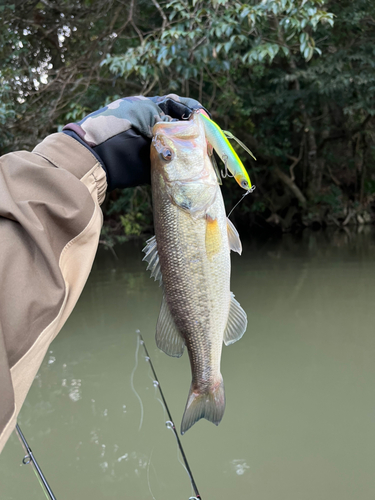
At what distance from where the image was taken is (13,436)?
329cm

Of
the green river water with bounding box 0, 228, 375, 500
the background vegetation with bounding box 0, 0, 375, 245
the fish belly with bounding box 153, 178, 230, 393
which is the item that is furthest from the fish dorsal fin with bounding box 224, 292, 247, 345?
the background vegetation with bounding box 0, 0, 375, 245

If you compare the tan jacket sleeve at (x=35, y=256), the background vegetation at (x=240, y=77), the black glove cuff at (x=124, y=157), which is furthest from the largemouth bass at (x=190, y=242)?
the background vegetation at (x=240, y=77)

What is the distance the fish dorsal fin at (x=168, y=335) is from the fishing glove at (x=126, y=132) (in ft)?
1.63

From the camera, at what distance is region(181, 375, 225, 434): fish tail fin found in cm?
156

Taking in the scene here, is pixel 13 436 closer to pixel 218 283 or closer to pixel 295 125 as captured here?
pixel 218 283

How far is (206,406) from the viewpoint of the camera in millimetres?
1572

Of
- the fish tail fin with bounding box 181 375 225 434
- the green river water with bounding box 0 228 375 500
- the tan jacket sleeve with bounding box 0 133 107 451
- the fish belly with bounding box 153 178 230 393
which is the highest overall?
the tan jacket sleeve with bounding box 0 133 107 451

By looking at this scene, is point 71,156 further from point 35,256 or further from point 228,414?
point 228,414

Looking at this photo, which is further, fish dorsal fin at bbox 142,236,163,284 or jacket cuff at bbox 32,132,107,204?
fish dorsal fin at bbox 142,236,163,284

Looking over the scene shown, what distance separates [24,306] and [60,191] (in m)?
0.32

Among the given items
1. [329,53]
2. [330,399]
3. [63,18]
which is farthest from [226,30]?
[329,53]

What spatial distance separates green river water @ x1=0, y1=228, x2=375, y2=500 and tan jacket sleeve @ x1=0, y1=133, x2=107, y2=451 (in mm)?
2030

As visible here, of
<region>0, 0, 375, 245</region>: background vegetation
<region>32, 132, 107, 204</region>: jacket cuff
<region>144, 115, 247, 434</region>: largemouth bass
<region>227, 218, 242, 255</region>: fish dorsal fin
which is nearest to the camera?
<region>32, 132, 107, 204</region>: jacket cuff

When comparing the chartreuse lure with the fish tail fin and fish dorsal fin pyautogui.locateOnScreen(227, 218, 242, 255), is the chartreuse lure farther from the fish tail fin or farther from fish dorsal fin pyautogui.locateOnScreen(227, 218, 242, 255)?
the fish tail fin
